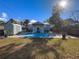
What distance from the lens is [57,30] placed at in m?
40.7

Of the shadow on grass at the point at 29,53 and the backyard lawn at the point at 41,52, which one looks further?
the backyard lawn at the point at 41,52

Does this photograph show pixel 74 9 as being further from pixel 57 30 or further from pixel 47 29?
pixel 47 29

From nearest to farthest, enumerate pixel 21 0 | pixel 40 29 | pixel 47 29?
pixel 21 0
pixel 40 29
pixel 47 29

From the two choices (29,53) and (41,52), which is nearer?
(29,53)

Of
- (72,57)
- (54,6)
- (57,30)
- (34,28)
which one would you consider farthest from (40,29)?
(72,57)

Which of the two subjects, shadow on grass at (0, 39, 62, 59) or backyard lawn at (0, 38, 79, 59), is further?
backyard lawn at (0, 38, 79, 59)

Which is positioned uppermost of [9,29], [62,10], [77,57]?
[62,10]

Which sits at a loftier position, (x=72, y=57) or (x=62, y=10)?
(x=62, y=10)

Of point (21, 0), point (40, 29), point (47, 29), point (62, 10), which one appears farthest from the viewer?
point (47, 29)

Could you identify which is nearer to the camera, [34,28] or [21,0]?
[21,0]

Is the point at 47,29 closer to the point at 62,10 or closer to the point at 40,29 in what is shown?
the point at 40,29

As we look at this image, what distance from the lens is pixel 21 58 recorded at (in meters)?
9.81

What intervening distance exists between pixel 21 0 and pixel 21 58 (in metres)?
17.5

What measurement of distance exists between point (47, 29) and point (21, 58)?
3394 centimetres
